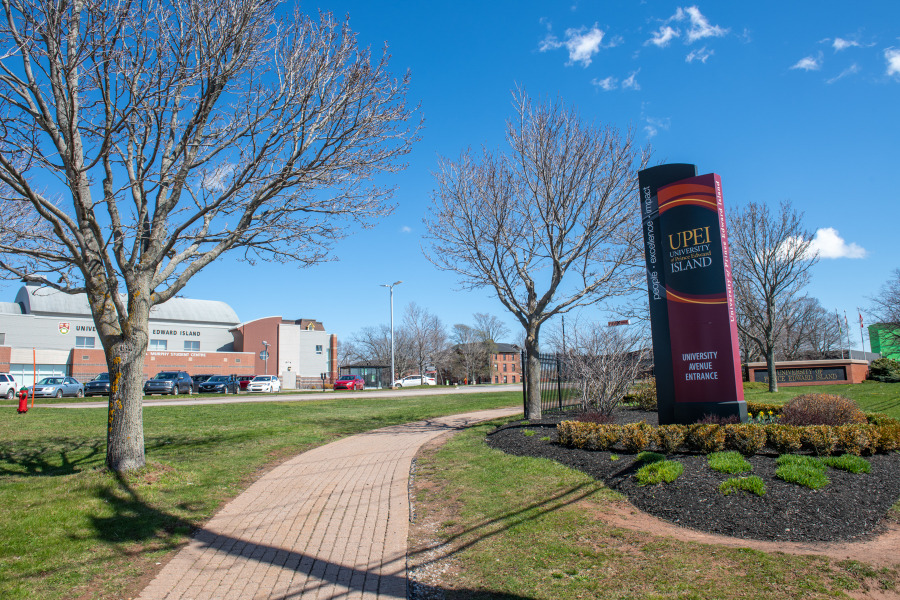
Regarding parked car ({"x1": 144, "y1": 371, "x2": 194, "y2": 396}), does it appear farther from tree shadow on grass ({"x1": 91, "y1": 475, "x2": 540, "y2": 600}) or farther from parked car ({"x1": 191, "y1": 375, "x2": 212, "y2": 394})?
tree shadow on grass ({"x1": 91, "y1": 475, "x2": 540, "y2": 600})

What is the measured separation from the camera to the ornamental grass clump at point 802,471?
19.3 ft

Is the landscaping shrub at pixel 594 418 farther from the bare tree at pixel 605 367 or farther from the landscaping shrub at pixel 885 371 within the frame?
the landscaping shrub at pixel 885 371

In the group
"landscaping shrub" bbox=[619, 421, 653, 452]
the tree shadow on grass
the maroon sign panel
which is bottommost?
the tree shadow on grass

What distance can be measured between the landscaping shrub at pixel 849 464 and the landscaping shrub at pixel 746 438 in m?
0.74

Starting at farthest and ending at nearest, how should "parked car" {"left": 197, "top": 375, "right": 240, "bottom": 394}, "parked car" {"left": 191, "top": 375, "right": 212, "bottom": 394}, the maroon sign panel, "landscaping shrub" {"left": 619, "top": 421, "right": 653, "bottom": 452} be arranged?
"parked car" {"left": 191, "top": 375, "right": 212, "bottom": 394} < "parked car" {"left": 197, "top": 375, "right": 240, "bottom": 394} < the maroon sign panel < "landscaping shrub" {"left": 619, "top": 421, "right": 653, "bottom": 452}

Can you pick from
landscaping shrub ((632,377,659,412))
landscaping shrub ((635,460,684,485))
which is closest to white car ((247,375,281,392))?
landscaping shrub ((632,377,659,412))

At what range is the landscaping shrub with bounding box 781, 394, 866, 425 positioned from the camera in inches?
336

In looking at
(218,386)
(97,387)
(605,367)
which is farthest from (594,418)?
(218,386)

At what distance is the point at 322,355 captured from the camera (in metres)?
63.9

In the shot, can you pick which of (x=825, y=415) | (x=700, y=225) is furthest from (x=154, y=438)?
(x=825, y=415)

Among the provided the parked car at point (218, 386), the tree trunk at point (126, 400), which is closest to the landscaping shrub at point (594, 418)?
the tree trunk at point (126, 400)

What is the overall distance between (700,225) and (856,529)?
217 inches

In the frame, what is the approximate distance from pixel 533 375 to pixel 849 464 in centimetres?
775

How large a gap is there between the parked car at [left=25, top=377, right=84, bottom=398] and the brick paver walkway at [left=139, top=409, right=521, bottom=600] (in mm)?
27621
